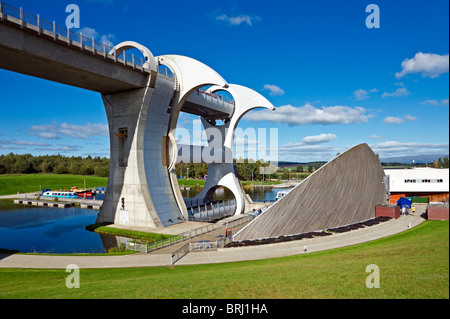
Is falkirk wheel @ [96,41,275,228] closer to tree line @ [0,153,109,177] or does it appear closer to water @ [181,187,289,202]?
water @ [181,187,289,202]

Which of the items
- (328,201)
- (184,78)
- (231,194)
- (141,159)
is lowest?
(231,194)

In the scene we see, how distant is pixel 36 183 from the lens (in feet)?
253

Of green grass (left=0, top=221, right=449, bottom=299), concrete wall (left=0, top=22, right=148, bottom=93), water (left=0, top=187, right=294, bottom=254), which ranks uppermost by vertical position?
concrete wall (left=0, top=22, right=148, bottom=93)

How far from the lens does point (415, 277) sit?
8.19 meters

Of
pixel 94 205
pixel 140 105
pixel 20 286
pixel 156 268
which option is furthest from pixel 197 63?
pixel 94 205

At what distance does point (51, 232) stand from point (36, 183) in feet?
182

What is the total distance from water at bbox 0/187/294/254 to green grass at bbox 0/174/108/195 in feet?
96.5

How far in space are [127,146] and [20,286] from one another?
18.4 m

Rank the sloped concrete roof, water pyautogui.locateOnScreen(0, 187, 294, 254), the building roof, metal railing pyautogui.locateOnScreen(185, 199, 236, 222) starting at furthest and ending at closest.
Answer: the building roof, metal railing pyautogui.locateOnScreen(185, 199, 236, 222), water pyautogui.locateOnScreen(0, 187, 294, 254), the sloped concrete roof

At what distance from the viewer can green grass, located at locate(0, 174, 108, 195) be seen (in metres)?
71.1

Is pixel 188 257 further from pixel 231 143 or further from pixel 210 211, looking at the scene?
pixel 231 143

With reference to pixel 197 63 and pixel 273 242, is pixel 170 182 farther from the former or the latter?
pixel 273 242

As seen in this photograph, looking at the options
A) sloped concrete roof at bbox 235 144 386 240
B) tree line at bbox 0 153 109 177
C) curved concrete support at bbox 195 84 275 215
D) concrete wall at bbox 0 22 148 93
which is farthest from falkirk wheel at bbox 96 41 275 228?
tree line at bbox 0 153 109 177

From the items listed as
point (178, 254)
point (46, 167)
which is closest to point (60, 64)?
point (178, 254)
